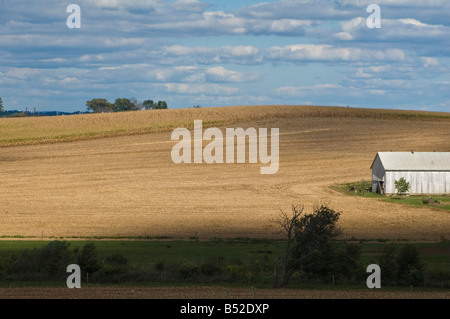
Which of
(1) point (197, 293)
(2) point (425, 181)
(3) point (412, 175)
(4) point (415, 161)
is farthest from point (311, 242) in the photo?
(4) point (415, 161)

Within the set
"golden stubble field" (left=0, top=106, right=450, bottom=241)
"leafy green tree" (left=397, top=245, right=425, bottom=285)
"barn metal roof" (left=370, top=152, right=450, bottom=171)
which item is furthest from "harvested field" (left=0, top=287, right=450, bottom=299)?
"barn metal roof" (left=370, top=152, right=450, bottom=171)

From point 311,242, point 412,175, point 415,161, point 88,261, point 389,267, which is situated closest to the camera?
point 311,242

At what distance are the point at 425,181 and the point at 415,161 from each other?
9.26 ft

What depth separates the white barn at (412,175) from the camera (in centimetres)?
7356

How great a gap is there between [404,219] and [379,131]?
45.8m

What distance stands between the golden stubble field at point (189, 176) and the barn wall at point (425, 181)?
4.72 metres

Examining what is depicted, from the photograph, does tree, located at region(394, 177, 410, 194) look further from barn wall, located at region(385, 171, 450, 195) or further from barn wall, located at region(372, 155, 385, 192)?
barn wall, located at region(372, 155, 385, 192)

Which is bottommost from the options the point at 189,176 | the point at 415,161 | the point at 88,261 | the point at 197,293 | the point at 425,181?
the point at 197,293

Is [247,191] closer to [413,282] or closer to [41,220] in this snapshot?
[41,220]

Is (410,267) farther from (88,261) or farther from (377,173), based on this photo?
(377,173)

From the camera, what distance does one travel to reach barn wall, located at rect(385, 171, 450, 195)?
243ft

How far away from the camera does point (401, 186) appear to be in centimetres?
7256

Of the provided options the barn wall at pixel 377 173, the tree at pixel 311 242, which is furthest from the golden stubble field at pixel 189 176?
the tree at pixel 311 242

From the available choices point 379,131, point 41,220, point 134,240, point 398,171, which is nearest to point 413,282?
point 134,240
